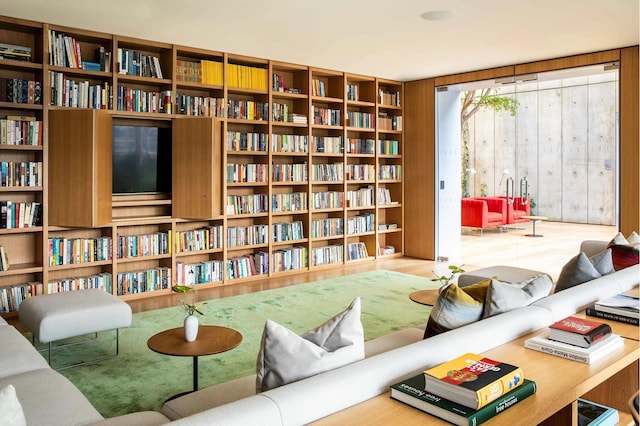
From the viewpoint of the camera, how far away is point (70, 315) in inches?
144

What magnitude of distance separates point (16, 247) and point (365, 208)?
4591mm

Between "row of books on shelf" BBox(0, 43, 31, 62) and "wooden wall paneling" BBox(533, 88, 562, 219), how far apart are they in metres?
5.88

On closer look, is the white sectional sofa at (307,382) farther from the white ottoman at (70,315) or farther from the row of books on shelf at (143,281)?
the row of books on shelf at (143,281)

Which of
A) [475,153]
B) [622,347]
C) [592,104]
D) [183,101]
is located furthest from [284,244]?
[622,347]

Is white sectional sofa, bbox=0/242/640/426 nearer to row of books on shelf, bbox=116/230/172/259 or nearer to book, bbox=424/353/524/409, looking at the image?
book, bbox=424/353/524/409

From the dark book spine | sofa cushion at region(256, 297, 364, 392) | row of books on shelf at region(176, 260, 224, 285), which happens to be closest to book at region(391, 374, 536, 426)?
sofa cushion at region(256, 297, 364, 392)

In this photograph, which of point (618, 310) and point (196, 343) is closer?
point (618, 310)

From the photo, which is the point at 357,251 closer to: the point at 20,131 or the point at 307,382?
the point at 20,131

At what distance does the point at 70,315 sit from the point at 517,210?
224 inches

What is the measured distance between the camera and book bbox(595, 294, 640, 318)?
104 inches

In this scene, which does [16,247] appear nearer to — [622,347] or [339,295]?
[339,295]

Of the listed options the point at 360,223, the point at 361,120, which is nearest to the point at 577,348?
the point at 360,223

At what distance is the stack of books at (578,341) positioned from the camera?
2.17 metres

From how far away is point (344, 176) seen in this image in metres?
7.80
